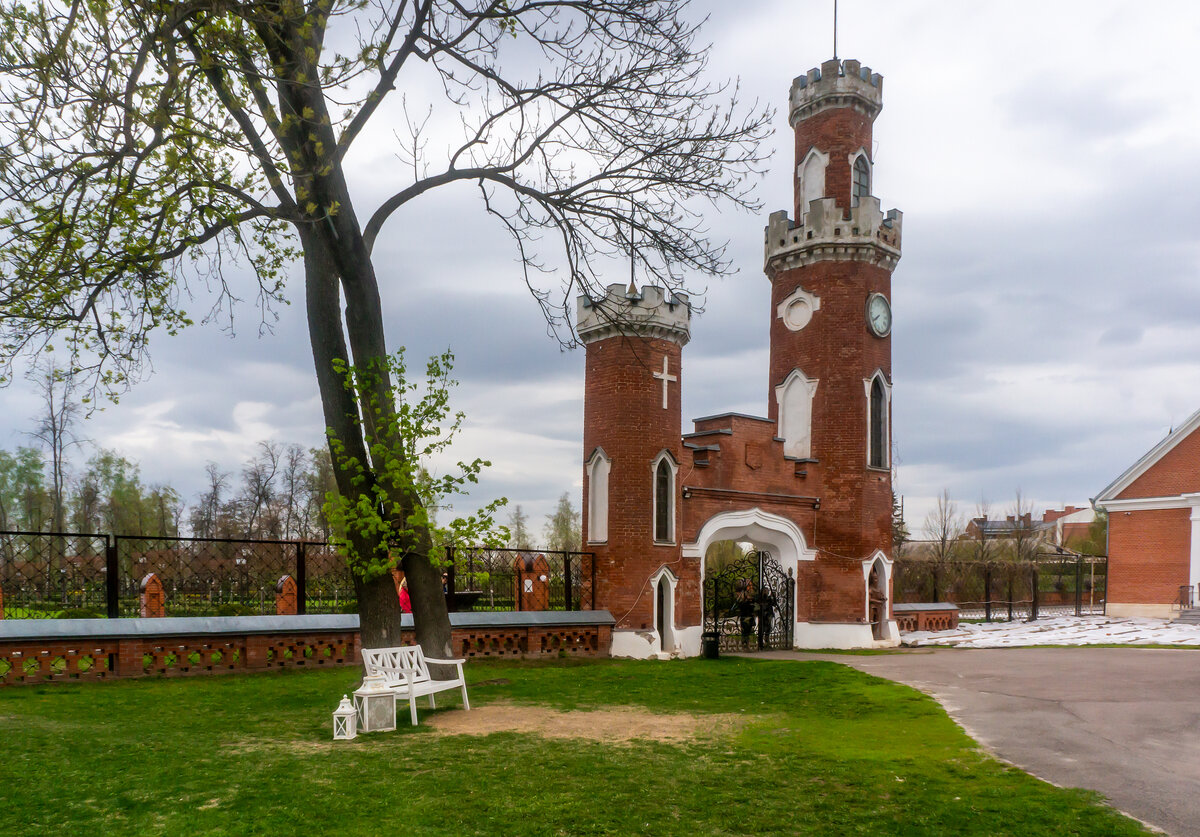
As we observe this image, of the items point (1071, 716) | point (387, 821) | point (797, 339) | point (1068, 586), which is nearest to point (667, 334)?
point (797, 339)

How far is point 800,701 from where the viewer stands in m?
10.6

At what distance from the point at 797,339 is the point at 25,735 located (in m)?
16.8

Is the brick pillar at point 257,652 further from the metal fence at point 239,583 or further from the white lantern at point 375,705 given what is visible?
the white lantern at point 375,705

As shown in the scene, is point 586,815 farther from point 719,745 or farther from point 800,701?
point 800,701

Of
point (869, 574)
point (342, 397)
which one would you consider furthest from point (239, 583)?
point (869, 574)

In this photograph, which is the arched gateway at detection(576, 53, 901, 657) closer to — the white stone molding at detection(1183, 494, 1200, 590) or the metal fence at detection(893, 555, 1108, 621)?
the metal fence at detection(893, 555, 1108, 621)

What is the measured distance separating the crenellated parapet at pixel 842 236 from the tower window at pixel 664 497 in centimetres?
629

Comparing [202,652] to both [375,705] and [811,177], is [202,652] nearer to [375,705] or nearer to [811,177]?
[375,705]

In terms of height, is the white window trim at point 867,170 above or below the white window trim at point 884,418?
above

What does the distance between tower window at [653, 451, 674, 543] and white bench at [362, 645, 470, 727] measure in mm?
8032

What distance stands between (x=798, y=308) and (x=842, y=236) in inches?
74.6

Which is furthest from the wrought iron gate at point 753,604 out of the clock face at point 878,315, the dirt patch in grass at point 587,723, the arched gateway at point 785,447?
the dirt patch in grass at point 587,723

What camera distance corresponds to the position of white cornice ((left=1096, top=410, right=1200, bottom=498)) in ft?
91.4

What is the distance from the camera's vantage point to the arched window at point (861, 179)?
20.8 metres
